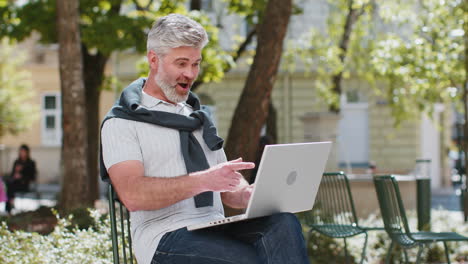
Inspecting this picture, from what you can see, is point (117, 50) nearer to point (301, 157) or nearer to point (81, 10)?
point (81, 10)

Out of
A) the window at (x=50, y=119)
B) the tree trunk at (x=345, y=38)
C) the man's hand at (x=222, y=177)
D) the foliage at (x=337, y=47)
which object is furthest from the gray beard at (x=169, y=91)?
the window at (x=50, y=119)

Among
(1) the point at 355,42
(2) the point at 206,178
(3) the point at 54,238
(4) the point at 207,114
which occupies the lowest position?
(3) the point at 54,238

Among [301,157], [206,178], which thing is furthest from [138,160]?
[301,157]

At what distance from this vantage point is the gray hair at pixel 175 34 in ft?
11.8

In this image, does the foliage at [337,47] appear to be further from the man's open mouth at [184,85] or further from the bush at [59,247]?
the man's open mouth at [184,85]

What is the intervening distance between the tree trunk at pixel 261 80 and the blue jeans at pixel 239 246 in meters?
5.24

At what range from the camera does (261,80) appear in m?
8.80

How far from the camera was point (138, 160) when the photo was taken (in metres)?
Result: 3.50

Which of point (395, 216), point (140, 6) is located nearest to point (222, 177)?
point (395, 216)

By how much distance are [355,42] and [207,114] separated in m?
17.5

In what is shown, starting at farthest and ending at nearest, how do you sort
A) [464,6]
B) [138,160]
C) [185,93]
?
[464,6]
[185,93]
[138,160]

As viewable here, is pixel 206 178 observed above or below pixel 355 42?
below

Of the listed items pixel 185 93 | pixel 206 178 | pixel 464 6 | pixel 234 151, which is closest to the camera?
pixel 206 178

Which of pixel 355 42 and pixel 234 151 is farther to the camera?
pixel 355 42
